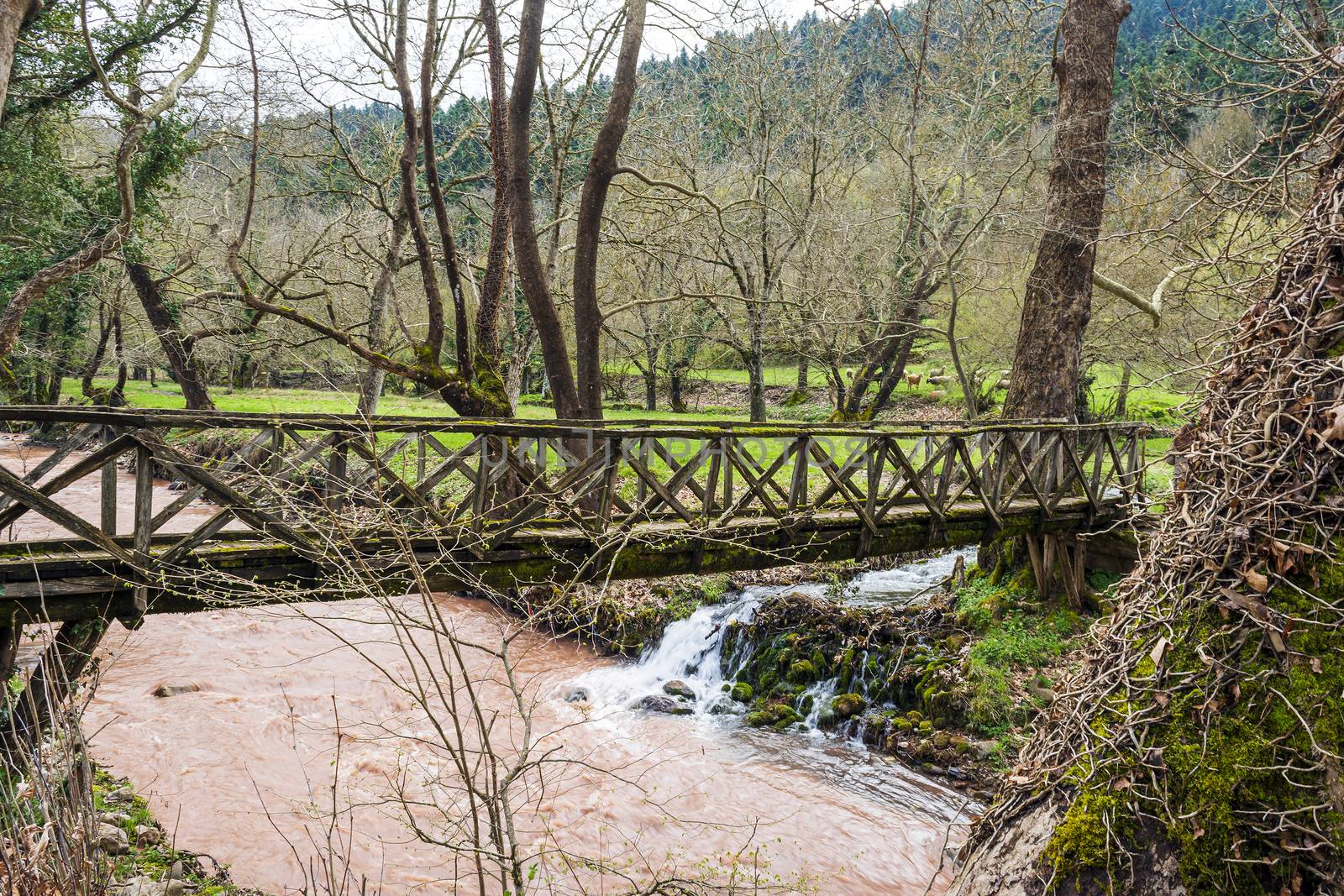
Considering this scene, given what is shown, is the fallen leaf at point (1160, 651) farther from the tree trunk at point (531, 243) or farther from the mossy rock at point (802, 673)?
the tree trunk at point (531, 243)

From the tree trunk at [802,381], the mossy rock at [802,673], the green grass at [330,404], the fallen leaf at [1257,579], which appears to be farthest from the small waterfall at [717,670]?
the tree trunk at [802,381]

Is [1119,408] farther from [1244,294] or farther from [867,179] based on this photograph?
[1244,294]

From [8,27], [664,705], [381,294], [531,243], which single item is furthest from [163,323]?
[664,705]

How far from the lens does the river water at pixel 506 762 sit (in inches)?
246

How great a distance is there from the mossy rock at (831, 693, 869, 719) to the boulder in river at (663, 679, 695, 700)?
185 centimetres

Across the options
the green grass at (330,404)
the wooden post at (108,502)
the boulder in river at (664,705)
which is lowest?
the boulder in river at (664,705)

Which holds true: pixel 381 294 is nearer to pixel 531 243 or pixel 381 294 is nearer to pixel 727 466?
pixel 531 243

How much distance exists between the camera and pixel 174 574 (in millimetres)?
5293

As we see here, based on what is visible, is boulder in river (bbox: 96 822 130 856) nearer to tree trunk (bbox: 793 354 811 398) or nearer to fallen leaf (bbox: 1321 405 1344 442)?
fallen leaf (bbox: 1321 405 1344 442)

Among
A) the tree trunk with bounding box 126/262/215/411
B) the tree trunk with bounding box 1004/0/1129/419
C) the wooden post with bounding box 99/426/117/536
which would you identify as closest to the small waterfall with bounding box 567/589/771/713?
the tree trunk with bounding box 1004/0/1129/419

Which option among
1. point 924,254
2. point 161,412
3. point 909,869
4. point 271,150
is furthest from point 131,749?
point 924,254

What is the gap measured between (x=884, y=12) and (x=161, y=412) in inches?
359

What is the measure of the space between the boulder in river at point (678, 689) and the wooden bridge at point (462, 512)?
8.47ft

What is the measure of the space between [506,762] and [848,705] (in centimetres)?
474
